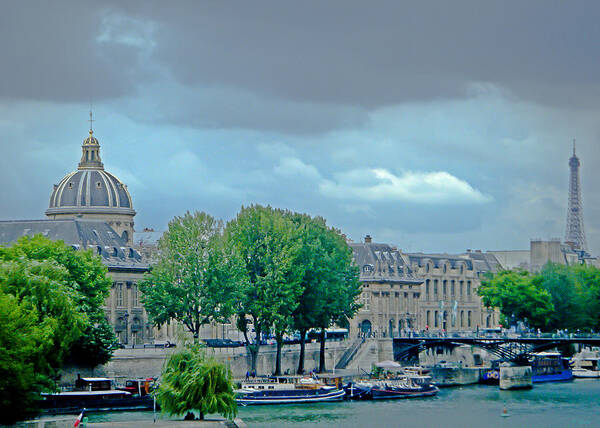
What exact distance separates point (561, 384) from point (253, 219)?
38.6 meters

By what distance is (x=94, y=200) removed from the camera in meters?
171

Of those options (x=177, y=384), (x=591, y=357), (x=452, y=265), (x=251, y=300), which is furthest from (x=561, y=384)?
(x=177, y=384)

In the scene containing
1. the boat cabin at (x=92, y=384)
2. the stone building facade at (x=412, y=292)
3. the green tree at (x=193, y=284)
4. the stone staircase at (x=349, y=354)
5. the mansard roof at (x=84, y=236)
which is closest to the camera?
the boat cabin at (x=92, y=384)

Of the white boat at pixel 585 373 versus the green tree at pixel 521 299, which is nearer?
the white boat at pixel 585 373

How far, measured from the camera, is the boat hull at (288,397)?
110m

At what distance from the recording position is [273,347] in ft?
432

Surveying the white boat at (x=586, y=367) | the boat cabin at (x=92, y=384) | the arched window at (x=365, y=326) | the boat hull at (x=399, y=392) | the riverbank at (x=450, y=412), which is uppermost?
the arched window at (x=365, y=326)

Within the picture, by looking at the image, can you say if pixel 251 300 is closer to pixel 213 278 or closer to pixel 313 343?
pixel 213 278

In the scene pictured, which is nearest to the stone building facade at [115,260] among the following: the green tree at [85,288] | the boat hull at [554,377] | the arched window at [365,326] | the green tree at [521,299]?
the green tree at [85,288]

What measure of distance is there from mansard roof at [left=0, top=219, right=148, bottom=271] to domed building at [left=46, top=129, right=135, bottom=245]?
25395mm

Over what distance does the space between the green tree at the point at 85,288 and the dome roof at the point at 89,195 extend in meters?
57.8

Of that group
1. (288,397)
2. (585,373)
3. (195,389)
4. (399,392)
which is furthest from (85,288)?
(585,373)

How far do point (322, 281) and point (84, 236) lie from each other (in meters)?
26.8

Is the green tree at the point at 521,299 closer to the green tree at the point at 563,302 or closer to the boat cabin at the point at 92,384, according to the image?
the green tree at the point at 563,302
